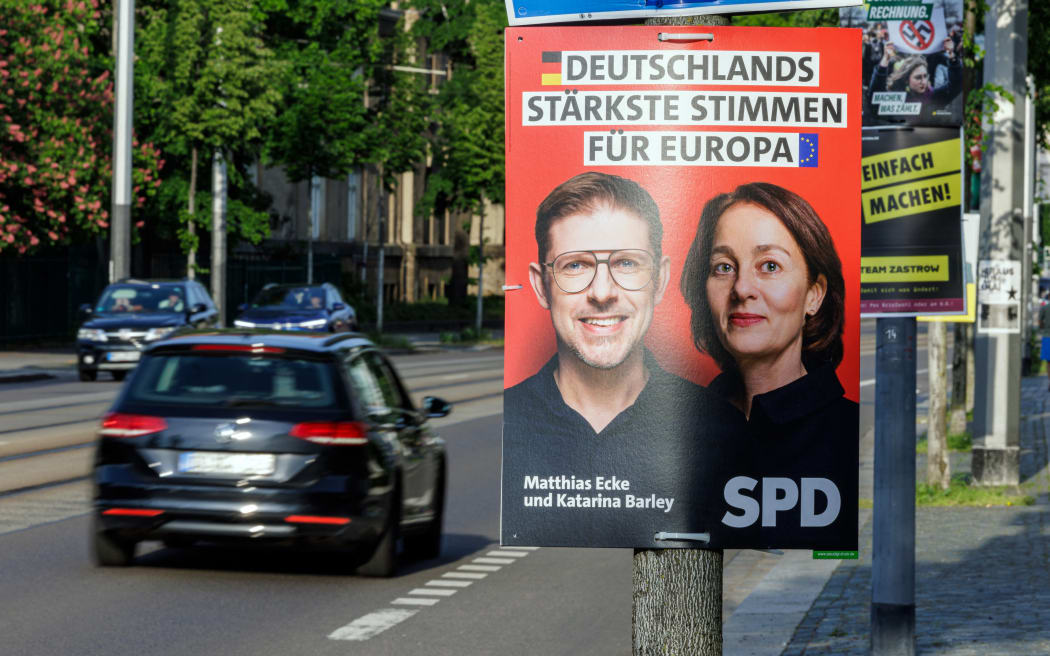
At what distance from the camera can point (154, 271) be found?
4931 centimetres

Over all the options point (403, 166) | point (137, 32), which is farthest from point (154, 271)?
point (137, 32)

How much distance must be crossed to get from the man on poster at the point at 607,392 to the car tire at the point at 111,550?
670 cm

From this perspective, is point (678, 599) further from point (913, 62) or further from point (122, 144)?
point (122, 144)

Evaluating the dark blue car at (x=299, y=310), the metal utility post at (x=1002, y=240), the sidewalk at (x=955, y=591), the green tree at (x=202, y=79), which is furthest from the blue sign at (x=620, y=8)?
the green tree at (x=202, y=79)

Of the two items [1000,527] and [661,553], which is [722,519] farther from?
[1000,527]

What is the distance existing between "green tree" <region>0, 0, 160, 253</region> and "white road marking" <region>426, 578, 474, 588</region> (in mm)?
26457

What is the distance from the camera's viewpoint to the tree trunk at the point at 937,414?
47.1 feet

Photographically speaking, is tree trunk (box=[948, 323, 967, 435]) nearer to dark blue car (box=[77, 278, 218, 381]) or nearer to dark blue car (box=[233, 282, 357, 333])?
dark blue car (box=[77, 278, 218, 381])

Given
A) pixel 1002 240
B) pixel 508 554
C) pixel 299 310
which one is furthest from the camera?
pixel 299 310

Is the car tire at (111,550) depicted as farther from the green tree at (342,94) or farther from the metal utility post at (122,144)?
the green tree at (342,94)

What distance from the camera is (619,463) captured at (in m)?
3.82

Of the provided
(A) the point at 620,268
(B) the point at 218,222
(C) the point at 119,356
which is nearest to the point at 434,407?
(A) the point at 620,268

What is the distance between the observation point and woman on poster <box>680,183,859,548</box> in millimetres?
3768

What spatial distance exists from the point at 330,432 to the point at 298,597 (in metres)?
0.95
